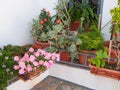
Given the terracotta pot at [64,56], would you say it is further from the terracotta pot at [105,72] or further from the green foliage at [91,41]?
the terracotta pot at [105,72]

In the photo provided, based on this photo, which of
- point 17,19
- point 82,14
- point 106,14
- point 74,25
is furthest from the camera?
point 74,25

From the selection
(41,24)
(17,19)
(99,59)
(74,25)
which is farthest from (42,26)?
(99,59)

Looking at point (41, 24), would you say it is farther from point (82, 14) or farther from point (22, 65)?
point (22, 65)

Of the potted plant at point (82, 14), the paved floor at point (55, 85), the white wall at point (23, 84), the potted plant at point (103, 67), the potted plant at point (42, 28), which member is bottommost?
the paved floor at point (55, 85)

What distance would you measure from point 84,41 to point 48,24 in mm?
660

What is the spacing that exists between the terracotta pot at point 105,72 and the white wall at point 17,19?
1.19m

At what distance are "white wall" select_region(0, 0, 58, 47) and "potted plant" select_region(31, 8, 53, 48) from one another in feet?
0.48

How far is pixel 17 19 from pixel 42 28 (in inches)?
16.5

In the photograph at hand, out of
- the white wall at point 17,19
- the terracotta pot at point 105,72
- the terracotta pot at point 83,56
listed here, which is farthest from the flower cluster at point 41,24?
the terracotta pot at point 105,72

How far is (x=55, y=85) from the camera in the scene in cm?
267

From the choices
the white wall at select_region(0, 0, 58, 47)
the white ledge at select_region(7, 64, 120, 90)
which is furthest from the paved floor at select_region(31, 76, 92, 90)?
the white wall at select_region(0, 0, 58, 47)

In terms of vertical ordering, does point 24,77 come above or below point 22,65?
below

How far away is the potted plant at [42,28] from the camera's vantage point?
9.38 ft

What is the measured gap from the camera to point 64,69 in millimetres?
2789
